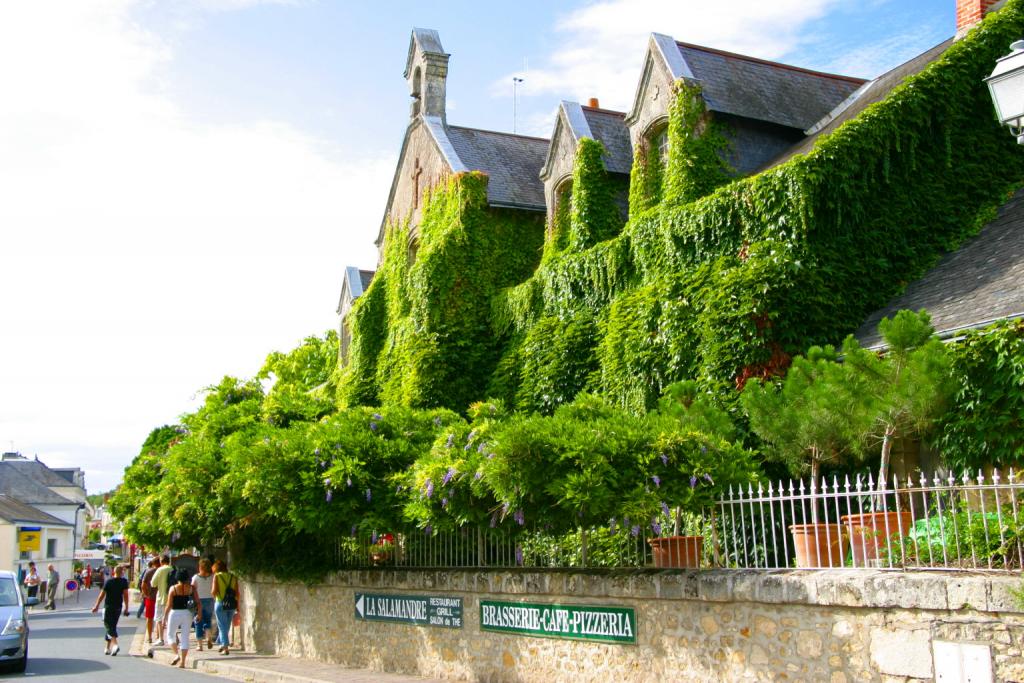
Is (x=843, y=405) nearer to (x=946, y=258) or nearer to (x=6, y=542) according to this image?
(x=946, y=258)

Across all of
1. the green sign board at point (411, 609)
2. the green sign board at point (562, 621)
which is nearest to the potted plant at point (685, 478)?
the green sign board at point (562, 621)

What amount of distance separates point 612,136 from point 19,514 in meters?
48.1

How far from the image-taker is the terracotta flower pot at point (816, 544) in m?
8.95

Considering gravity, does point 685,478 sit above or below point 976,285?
below

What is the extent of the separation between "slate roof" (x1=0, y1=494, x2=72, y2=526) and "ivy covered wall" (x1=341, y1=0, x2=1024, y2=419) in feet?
143

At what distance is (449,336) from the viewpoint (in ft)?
72.5

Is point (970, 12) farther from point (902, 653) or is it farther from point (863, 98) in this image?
point (902, 653)

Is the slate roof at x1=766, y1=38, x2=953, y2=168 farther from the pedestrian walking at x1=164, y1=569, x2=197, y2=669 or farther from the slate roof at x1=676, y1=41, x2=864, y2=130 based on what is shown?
the pedestrian walking at x1=164, y1=569, x2=197, y2=669

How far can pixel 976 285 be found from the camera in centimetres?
1327

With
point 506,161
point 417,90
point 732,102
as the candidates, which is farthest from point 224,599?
point 417,90

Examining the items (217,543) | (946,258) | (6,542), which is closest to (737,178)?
(946,258)

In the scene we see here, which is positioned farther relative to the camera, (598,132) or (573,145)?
(598,132)

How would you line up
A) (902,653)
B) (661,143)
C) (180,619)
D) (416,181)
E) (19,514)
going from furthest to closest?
(19,514), (416,181), (661,143), (180,619), (902,653)

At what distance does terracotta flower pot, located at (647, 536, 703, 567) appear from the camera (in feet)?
34.2
